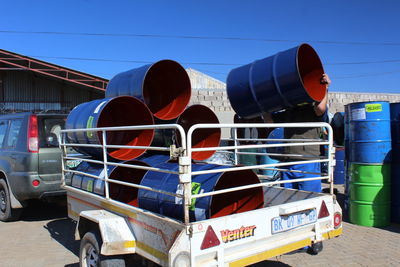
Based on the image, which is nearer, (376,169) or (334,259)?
(334,259)

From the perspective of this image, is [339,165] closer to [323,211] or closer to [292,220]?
[323,211]

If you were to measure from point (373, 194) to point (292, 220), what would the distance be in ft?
10.5

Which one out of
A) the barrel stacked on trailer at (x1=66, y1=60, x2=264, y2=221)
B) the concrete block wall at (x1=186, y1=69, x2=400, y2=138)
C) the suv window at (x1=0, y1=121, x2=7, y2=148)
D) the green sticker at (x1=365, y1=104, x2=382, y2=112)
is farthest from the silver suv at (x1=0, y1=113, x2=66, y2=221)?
the concrete block wall at (x1=186, y1=69, x2=400, y2=138)

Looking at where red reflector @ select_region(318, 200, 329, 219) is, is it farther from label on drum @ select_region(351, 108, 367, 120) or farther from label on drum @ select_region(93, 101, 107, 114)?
label on drum @ select_region(351, 108, 367, 120)

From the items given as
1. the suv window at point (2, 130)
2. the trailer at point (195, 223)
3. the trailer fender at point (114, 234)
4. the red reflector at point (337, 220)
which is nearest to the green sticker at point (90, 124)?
the trailer at point (195, 223)

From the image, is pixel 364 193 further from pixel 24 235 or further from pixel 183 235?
pixel 24 235

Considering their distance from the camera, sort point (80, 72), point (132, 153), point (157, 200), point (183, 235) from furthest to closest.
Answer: point (80, 72) → point (132, 153) → point (157, 200) → point (183, 235)

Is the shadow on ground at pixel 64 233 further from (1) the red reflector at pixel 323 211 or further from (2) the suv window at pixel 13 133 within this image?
(1) the red reflector at pixel 323 211

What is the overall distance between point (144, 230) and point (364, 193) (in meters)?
4.12

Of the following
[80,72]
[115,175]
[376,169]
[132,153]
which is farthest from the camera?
[80,72]

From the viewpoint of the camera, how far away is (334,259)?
4.45 m

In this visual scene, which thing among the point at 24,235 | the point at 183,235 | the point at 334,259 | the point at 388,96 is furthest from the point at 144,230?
the point at 388,96

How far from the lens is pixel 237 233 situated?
9.02ft

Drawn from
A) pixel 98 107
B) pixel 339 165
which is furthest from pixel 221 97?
pixel 98 107
